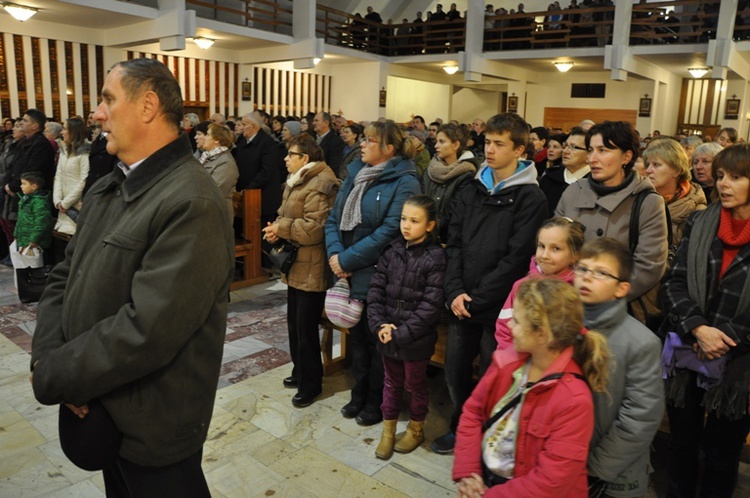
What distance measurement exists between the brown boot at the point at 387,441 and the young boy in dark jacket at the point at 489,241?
14.5 inches

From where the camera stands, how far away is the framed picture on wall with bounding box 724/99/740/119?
15.4 m

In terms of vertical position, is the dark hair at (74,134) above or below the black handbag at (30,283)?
above

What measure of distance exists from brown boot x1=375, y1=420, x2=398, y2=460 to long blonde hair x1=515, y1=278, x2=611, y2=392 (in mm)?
1448

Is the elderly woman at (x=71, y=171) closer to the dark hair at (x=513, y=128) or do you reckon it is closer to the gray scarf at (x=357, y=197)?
the gray scarf at (x=357, y=197)

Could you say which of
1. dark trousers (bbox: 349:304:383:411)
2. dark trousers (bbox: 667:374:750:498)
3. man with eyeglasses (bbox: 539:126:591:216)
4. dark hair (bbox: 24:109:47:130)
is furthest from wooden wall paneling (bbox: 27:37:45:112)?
dark trousers (bbox: 667:374:750:498)

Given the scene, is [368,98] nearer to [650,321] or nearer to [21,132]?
[21,132]

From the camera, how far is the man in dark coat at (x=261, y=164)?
254 inches

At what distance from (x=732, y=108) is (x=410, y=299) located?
631 inches

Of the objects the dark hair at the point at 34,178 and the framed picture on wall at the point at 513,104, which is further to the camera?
the framed picture on wall at the point at 513,104

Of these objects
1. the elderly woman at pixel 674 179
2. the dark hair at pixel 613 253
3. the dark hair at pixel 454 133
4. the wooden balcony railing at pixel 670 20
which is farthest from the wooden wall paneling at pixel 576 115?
the dark hair at pixel 613 253

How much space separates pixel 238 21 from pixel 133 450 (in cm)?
1502

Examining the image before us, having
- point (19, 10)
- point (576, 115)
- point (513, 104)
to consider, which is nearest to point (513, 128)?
point (19, 10)

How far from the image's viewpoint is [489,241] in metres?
2.85

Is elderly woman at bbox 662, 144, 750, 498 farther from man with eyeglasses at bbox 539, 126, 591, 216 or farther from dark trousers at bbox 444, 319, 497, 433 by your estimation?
man with eyeglasses at bbox 539, 126, 591, 216
